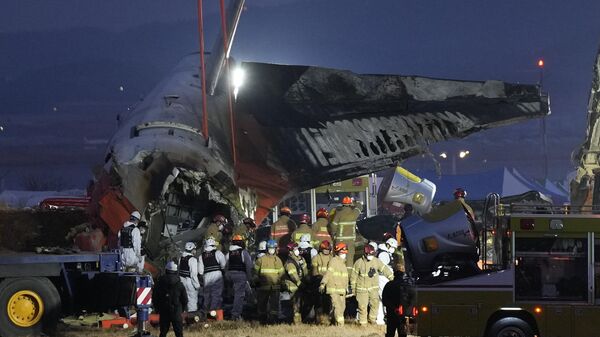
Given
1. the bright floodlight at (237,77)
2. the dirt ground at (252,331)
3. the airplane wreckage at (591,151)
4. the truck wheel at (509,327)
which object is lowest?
the dirt ground at (252,331)

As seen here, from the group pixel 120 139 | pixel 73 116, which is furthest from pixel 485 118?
pixel 73 116

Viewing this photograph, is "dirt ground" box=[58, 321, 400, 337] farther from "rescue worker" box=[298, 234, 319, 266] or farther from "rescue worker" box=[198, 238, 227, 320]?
"rescue worker" box=[298, 234, 319, 266]

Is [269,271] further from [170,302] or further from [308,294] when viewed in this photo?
[170,302]

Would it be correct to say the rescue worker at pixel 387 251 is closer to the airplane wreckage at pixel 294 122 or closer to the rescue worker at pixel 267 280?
the rescue worker at pixel 267 280

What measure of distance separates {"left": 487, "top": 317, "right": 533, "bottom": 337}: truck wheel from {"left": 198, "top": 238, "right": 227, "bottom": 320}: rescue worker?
786 centimetres

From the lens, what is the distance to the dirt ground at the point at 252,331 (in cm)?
1852

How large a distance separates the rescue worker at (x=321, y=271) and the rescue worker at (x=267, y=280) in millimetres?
720

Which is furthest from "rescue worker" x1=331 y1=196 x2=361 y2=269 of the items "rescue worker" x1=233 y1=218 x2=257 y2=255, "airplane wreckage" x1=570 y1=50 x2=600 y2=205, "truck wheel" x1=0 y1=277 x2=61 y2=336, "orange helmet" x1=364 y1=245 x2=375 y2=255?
"truck wheel" x1=0 y1=277 x2=61 y2=336

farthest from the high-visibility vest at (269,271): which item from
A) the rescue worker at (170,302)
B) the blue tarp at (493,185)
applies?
the blue tarp at (493,185)

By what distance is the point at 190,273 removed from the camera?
2103cm

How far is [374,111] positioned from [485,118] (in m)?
3.02

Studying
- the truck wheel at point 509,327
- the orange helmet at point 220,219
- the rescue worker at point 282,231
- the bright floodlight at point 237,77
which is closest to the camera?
the truck wheel at point 509,327

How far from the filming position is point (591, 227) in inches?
574

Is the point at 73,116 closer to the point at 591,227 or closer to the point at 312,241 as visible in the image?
the point at 312,241
